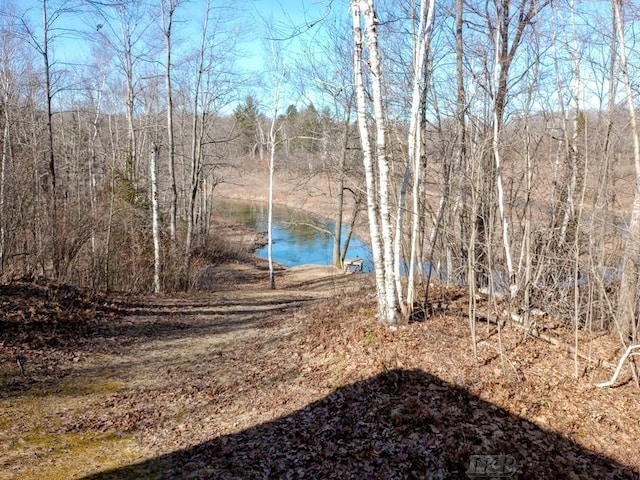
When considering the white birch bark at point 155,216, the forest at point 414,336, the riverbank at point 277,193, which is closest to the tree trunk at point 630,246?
the forest at point 414,336

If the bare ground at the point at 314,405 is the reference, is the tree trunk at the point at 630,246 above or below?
above

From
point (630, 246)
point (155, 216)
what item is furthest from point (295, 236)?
point (630, 246)

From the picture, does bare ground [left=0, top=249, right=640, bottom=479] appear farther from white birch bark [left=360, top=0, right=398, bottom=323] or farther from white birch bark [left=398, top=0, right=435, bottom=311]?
white birch bark [left=398, top=0, right=435, bottom=311]

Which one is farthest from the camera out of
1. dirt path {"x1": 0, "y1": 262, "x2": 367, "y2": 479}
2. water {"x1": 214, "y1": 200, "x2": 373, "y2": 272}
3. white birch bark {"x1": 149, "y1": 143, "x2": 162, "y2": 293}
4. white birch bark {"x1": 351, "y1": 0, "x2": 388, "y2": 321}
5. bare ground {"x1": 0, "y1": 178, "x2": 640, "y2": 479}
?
water {"x1": 214, "y1": 200, "x2": 373, "y2": 272}

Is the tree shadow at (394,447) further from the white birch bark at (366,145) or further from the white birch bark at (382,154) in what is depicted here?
the white birch bark at (366,145)

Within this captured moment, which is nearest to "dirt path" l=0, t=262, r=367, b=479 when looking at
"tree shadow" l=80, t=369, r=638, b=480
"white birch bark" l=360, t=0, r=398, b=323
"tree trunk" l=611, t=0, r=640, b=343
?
"tree shadow" l=80, t=369, r=638, b=480

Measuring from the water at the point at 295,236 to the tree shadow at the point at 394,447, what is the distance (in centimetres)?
1402

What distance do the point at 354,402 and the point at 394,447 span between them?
34.4 inches

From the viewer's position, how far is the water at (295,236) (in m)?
25.0

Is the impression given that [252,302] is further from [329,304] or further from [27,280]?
[27,280]

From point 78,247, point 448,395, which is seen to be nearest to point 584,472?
point 448,395

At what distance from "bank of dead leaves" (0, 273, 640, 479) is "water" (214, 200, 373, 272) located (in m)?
12.2

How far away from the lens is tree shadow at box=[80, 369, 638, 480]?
4156 mm

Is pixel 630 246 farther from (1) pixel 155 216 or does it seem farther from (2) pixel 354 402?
(1) pixel 155 216
